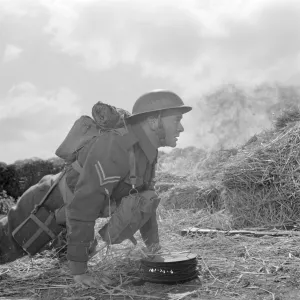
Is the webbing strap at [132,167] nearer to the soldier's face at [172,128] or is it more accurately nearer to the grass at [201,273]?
the soldier's face at [172,128]

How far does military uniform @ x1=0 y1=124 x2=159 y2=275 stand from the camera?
3.34 meters

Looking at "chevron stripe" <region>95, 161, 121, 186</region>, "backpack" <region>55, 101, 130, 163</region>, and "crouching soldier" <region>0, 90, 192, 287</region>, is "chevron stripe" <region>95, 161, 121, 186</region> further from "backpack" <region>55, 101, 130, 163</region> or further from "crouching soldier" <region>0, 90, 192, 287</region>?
"backpack" <region>55, 101, 130, 163</region>

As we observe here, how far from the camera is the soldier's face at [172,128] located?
146 inches

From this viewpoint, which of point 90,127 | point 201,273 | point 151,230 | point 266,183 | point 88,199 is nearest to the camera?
point 88,199

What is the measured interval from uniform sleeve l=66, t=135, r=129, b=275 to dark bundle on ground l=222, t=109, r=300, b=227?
9.32ft

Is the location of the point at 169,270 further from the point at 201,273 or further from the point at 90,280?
the point at 90,280

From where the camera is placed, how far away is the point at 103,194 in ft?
11.2

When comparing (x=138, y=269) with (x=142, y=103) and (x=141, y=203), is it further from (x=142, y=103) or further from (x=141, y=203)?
(x=142, y=103)

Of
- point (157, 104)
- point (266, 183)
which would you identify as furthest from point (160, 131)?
point (266, 183)

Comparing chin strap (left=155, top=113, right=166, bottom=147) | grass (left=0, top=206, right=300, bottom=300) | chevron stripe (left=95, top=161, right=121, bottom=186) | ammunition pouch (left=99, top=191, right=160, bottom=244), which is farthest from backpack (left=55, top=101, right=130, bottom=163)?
grass (left=0, top=206, right=300, bottom=300)

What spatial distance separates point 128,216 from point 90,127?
0.79 meters

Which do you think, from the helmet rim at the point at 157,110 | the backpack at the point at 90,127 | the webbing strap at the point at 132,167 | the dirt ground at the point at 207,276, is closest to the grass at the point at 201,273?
the dirt ground at the point at 207,276

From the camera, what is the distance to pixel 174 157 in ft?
44.2

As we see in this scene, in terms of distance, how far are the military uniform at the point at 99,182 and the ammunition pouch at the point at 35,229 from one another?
11 cm
